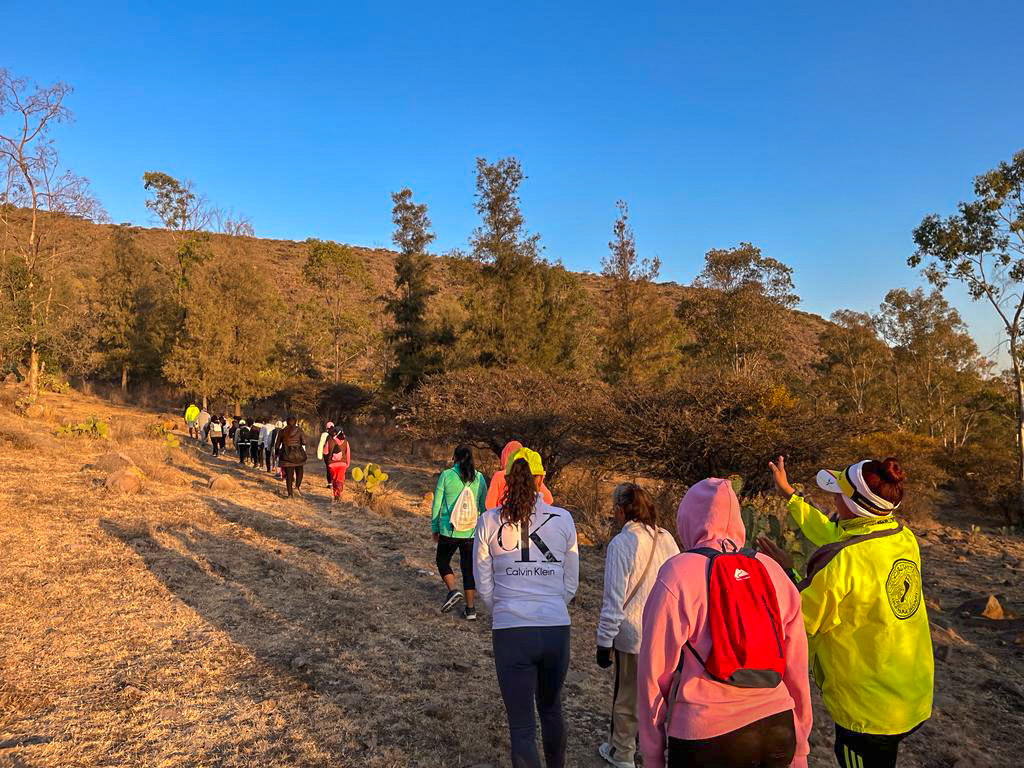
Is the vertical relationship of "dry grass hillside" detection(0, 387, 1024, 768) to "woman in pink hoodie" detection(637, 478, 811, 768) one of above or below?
below

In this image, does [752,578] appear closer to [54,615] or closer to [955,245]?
[54,615]

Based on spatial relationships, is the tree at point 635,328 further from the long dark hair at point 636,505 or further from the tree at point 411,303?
the long dark hair at point 636,505

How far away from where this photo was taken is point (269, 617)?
6.01 metres

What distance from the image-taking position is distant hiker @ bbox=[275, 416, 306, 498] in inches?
473

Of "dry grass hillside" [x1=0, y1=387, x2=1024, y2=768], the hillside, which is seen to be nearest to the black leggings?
"dry grass hillside" [x1=0, y1=387, x2=1024, y2=768]

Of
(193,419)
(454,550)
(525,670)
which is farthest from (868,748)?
(193,419)

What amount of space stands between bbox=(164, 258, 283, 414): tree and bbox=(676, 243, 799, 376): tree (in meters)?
20.6

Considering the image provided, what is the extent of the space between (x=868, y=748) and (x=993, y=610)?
8.07 metres

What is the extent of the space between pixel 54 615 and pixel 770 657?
631cm

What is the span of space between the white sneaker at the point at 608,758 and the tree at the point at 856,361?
3072cm

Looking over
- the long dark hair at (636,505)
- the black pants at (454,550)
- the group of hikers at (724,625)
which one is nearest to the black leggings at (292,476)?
the black pants at (454,550)

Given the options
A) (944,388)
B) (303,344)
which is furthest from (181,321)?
(944,388)

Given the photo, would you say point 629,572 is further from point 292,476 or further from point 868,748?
point 292,476

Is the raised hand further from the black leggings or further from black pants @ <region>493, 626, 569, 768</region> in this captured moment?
the black leggings
